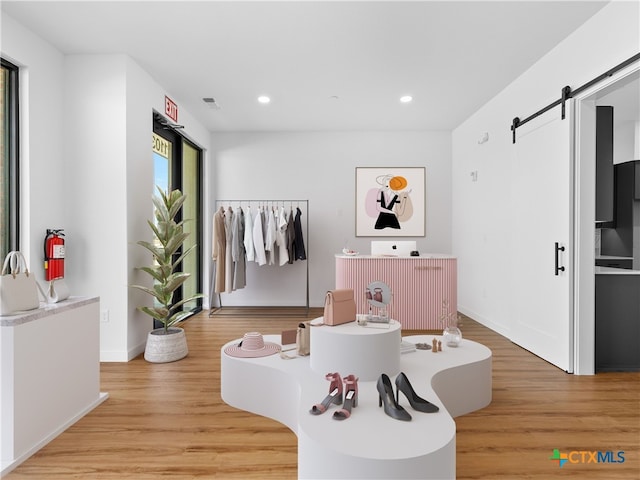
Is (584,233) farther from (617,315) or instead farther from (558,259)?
(617,315)

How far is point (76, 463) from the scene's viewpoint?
1.91m

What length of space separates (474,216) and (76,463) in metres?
4.84

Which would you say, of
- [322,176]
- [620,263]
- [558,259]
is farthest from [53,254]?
[620,263]

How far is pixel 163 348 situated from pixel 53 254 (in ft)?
Result: 3.88

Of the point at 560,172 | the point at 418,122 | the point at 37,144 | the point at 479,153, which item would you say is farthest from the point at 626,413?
the point at 37,144

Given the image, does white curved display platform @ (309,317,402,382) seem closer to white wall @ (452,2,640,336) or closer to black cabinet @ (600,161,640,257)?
white wall @ (452,2,640,336)

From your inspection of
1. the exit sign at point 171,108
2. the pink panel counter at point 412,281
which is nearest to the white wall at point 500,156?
the pink panel counter at point 412,281

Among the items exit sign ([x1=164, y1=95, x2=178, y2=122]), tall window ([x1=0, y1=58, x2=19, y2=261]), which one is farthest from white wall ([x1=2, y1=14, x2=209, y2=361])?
exit sign ([x1=164, y1=95, x2=178, y2=122])

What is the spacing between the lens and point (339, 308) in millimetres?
2441

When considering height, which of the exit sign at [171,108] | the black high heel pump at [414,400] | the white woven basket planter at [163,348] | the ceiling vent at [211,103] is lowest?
the white woven basket planter at [163,348]

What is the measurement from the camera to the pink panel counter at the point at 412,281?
4.62 metres

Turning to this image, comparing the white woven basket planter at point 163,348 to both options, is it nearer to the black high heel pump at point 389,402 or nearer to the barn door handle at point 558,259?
the black high heel pump at point 389,402

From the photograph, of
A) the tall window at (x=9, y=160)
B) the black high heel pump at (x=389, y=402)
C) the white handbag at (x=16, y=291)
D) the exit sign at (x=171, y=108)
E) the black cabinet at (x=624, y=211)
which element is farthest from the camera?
the black cabinet at (x=624, y=211)

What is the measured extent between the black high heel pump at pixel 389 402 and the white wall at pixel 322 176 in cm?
428
